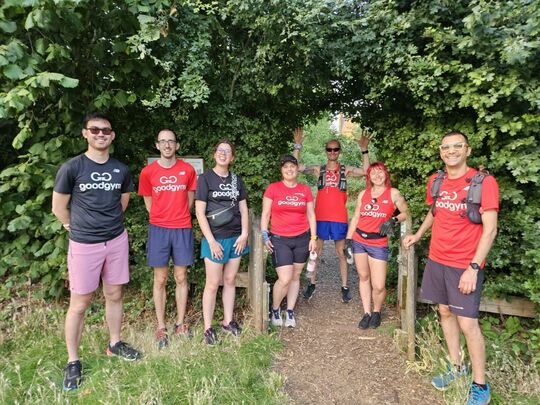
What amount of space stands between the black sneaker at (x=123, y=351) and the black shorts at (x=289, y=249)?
1.71 meters

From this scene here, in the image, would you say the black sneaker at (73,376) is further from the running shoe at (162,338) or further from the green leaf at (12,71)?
the green leaf at (12,71)

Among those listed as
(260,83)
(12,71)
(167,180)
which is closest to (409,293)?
(167,180)

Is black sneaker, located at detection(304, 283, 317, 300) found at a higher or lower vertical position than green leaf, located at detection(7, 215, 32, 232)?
lower

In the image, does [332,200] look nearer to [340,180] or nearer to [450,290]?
[340,180]

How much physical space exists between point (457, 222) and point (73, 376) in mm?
3633

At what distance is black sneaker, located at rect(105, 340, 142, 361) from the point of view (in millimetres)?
3662

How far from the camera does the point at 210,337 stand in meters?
3.88

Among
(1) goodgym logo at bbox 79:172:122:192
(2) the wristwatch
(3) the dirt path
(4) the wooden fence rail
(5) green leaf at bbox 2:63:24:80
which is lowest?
(3) the dirt path

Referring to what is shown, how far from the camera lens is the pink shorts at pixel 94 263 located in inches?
128

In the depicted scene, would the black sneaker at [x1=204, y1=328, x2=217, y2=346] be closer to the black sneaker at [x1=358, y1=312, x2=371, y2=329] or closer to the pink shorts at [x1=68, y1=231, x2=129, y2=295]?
the pink shorts at [x1=68, y1=231, x2=129, y2=295]

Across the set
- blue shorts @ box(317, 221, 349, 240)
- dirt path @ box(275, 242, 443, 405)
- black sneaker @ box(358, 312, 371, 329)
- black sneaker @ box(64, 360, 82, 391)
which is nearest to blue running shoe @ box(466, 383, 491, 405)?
dirt path @ box(275, 242, 443, 405)

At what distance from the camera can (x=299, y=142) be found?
495 cm

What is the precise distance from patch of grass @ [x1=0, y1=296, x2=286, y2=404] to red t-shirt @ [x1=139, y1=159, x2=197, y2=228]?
48.8 inches

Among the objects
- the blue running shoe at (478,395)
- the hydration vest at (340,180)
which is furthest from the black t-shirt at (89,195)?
the blue running shoe at (478,395)
